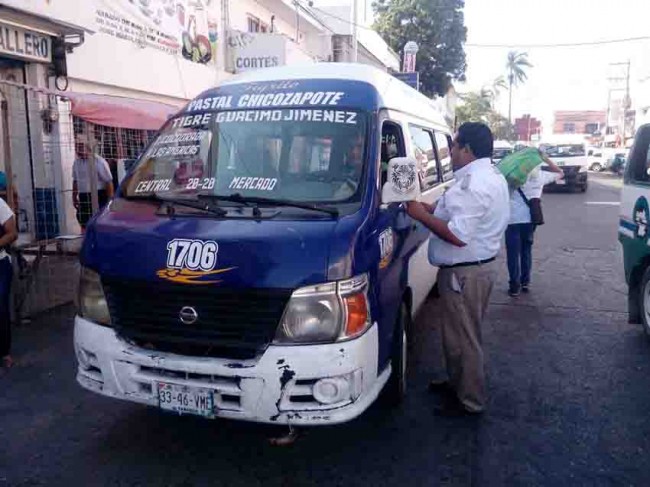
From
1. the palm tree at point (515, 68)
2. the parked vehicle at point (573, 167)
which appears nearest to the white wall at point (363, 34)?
the parked vehicle at point (573, 167)

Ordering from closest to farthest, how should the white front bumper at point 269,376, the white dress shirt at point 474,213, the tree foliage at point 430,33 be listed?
the white front bumper at point 269,376, the white dress shirt at point 474,213, the tree foliage at point 430,33

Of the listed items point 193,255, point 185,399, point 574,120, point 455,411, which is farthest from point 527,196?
point 574,120

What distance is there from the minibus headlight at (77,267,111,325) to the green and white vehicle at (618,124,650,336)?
4373 millimetres

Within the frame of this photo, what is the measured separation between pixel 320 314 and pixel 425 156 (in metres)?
2.55

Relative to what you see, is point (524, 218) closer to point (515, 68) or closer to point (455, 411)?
point (455, 411)

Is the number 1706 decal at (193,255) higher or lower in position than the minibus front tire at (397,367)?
higher

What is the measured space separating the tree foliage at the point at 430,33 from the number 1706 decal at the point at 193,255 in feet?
106

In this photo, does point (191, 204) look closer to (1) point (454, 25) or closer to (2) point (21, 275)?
(2) point (21, 275)

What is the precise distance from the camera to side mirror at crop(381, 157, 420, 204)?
3168mm

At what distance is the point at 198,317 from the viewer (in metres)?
2.97

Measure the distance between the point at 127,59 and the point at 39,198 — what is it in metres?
3.88

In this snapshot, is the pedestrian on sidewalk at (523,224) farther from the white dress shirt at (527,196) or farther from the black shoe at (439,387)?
A: the black shoe at (439,387)

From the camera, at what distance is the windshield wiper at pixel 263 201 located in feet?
10.4

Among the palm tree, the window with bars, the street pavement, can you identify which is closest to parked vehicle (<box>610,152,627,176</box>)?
the street pavement
